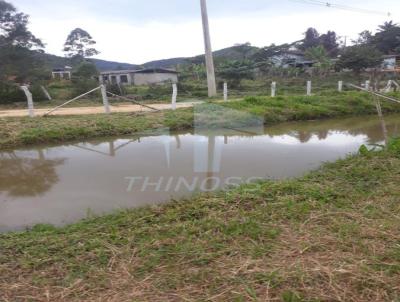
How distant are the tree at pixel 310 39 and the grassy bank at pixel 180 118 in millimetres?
31507

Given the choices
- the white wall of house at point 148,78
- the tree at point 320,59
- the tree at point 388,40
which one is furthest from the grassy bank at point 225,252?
the tree at point 388,40

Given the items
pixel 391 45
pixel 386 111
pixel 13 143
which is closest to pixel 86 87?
pixel 13 143

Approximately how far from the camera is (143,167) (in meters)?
5.74

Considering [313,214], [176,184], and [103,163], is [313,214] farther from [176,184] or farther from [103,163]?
[103,163]

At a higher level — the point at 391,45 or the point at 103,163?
the point at 391,45

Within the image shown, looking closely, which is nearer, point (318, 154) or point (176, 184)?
point (176, 184)

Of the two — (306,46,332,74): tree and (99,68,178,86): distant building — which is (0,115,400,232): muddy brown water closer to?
(306,46,332,74): tree

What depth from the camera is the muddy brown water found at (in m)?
4.30

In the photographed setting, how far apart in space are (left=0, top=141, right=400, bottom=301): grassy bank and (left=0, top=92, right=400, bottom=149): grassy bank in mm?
4979

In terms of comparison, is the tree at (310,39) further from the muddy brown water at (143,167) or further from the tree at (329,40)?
the muddy brown water at (143,167)

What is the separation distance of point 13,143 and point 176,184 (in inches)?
175

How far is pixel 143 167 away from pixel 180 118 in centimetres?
418

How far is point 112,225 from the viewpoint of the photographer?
336cm

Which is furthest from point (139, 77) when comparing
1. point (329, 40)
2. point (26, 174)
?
point (26, 174)
